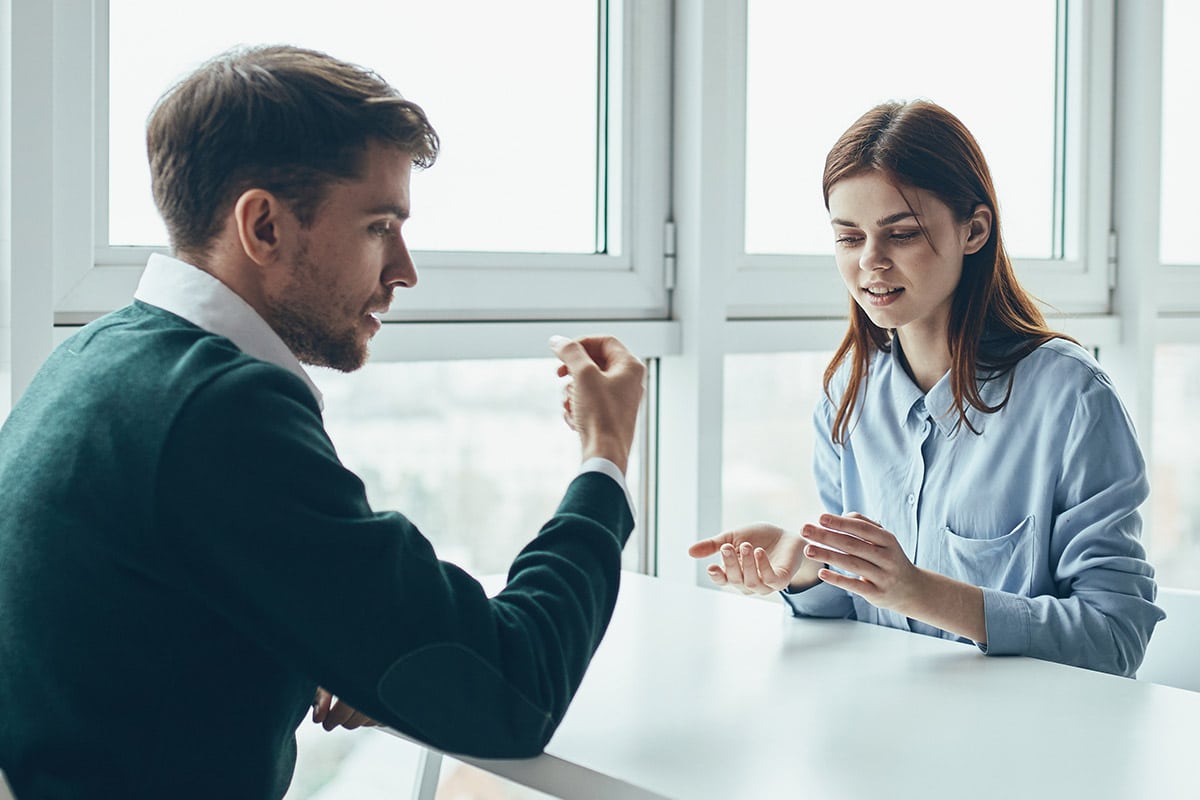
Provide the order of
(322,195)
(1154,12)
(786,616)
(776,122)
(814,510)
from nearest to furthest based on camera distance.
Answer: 1. (322,195)
2. (786,616)
3. (776,122)
4. (814,510)
5. (1154,12)

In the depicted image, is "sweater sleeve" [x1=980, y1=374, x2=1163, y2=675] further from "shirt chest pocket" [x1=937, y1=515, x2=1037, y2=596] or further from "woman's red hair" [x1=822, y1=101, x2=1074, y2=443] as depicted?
"woman's red hair" [x1=822, y1=101, x2=1074, y2=443]

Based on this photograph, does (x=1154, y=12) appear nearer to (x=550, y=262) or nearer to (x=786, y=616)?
(x=550, y=262)

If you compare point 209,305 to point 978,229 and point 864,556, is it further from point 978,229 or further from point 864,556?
point 978,229

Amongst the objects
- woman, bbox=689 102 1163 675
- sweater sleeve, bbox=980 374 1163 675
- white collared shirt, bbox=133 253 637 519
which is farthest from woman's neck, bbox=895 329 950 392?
white collared shirt, bbox=133 253 637 519

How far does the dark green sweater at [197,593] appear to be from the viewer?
2.64 feet

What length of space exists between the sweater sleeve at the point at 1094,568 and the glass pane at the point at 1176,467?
5.16ft

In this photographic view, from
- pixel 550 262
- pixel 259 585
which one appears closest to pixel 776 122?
pixel 550 262

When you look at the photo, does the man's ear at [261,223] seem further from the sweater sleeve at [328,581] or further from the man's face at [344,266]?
the sweater sleeve at [328,581]

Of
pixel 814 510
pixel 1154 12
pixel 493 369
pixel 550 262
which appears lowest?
pixel 814 510

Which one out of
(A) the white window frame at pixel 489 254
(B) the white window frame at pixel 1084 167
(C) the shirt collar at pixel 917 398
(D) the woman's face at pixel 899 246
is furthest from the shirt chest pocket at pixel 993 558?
(B) the white window frame at pixel 1084 167

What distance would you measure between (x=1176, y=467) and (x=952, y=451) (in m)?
1.67

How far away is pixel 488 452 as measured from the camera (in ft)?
6.40

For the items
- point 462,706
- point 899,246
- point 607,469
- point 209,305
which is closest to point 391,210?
point 209,305

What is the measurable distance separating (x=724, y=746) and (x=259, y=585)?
42 cm
